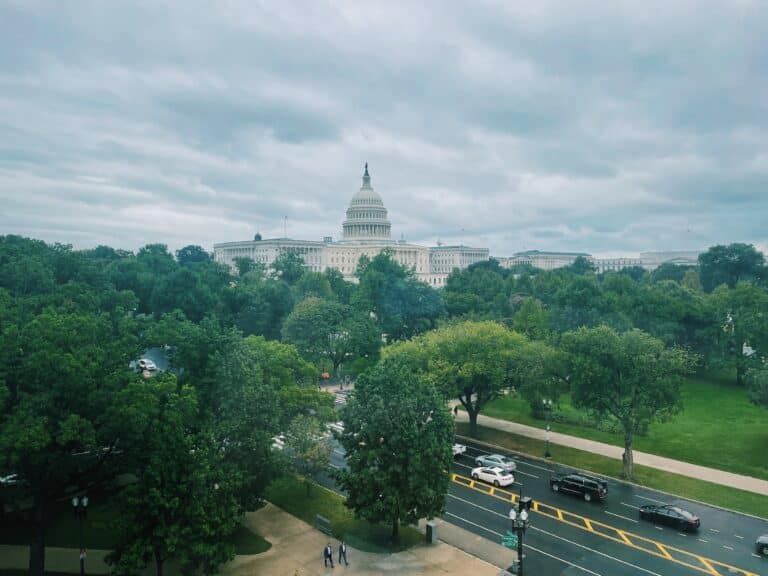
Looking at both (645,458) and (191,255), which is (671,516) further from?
A: (191,255)

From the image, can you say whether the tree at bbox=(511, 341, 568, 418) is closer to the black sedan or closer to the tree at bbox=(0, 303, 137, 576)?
the black sedan

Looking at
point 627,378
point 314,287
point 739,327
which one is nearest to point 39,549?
point 627,378

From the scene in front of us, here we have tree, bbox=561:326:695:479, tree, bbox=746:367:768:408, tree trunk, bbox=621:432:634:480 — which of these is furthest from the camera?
tree, bbox=746:367:768:408

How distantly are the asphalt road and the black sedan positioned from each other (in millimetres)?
362

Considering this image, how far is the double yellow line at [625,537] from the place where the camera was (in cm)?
2620

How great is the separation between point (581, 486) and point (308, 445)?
16558mm

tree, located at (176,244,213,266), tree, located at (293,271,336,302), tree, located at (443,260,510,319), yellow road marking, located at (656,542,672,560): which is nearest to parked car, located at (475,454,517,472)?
yellow road marking, located at (656,542,672,560)

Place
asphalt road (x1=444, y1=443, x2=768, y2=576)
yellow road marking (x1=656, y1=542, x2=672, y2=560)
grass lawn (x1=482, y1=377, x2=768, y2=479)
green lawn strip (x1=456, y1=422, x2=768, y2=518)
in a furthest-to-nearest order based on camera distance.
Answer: grass lawn (x1=482, y1=377, x2=768, y2=479)
green lawn strip (x1=456, y1=422, x2=768, y2=518)
yellow road marking (x1=656, y1=542, x2=672, y2=560)
asphalt road (x1=444, y1=443, x2=768, y2=576)

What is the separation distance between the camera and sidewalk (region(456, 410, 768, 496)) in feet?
121

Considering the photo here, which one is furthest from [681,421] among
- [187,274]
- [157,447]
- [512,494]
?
[187,274]

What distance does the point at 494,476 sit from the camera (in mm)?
36906

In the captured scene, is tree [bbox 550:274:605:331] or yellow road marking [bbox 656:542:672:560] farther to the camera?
tree [bbox 550:274:605:331]

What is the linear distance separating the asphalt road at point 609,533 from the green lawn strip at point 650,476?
111 cm

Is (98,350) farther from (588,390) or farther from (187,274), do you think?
(187,274)
